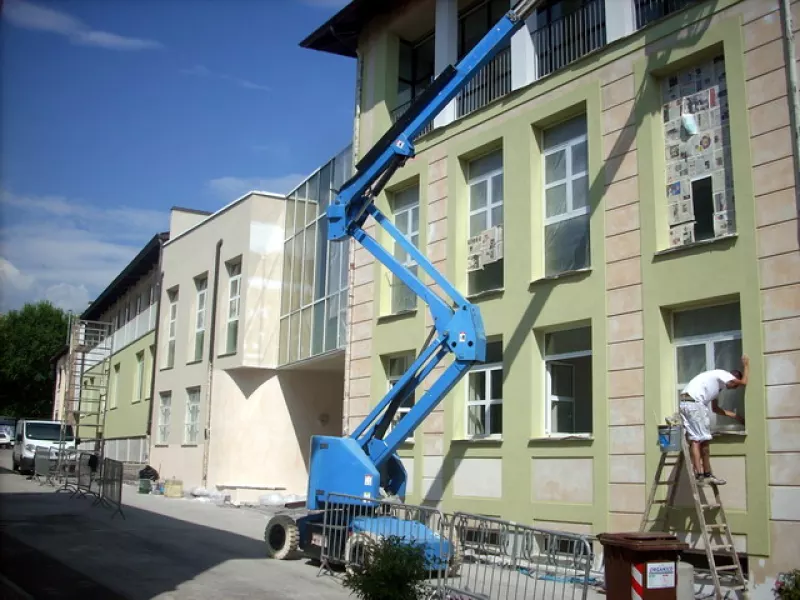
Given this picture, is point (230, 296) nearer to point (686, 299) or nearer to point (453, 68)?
point (453, 68)

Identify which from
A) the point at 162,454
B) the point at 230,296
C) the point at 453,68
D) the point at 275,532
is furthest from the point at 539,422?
the point at 162,454

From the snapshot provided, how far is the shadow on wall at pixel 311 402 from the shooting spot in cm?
2562

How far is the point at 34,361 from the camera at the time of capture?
63.8 m

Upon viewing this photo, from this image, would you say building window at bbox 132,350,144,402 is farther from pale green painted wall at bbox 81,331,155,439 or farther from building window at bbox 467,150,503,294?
building window at bbox 467,150,503,294

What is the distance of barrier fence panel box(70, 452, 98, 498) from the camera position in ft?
71.0

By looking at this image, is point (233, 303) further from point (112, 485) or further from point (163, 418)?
point (112, 485)

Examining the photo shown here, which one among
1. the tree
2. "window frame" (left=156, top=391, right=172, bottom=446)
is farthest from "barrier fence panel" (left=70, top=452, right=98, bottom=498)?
the tree

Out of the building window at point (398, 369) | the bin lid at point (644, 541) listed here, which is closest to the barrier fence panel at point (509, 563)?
the bin lid at point (644, 541)

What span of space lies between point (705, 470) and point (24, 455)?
26969mm

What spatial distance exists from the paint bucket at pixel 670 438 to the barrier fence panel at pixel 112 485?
39.7ft

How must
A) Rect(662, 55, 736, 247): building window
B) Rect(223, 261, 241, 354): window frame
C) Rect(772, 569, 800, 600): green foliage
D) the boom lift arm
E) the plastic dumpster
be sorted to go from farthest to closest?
Rect(223, 261, 241, 354): window frame → the boom lift arm → Rect(662, 55, 736, 247): building window → Rect(772, 569, 800, 600): green foliage → the plastic dumpster

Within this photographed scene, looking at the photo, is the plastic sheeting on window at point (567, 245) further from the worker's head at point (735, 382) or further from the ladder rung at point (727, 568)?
the ladder rung at point (727, 568)

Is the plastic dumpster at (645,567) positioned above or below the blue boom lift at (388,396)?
below

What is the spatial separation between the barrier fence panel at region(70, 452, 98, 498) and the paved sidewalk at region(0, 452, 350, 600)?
4.64ft
